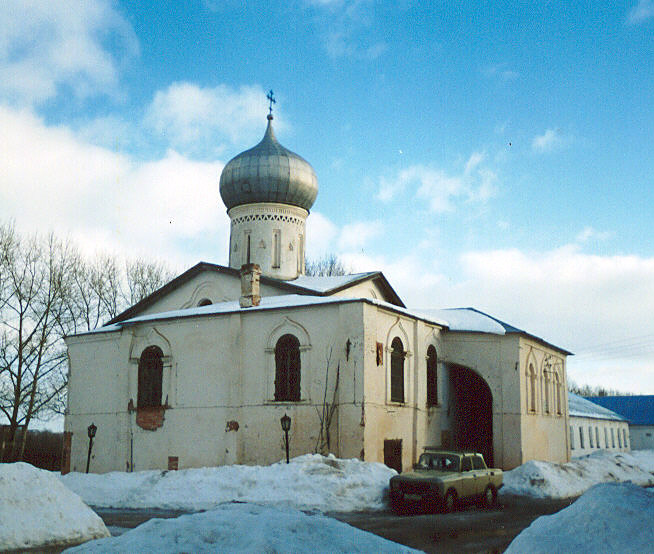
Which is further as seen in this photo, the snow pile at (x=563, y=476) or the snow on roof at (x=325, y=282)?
the snow on roof at (x=325, y=282)

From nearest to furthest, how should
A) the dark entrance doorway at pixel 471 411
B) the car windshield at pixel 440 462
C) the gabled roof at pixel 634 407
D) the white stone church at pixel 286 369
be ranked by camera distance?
the car windshield at pixel 440 462 → the white stone church at pixel 286 369 → the dark entrance doorway at pixel 471 411 → the gabled roof at pixel 634 407

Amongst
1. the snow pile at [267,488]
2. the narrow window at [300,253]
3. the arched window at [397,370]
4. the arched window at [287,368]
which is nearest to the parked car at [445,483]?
the snow pile at [267,488]

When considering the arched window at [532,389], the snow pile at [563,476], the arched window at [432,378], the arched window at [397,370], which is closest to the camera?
the snow pile at [563,476]

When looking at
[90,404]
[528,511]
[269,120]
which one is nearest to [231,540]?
[528,511]

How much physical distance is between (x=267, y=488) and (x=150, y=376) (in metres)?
7.91

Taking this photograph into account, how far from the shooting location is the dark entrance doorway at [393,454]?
19625 mm

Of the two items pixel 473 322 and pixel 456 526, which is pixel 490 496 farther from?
pixel 473 322

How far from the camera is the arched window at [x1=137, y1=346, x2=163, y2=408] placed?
22330 mm

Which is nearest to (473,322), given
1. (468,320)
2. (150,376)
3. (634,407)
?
(468,320)

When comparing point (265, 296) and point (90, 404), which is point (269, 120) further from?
point (90, 404)

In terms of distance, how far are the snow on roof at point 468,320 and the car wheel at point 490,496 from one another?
6984 millimetres

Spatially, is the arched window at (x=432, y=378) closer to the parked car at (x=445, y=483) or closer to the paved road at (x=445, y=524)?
the parked car at (x=445, y=483)

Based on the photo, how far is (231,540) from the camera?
7.12 meters

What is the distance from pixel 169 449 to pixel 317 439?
15.9ft
